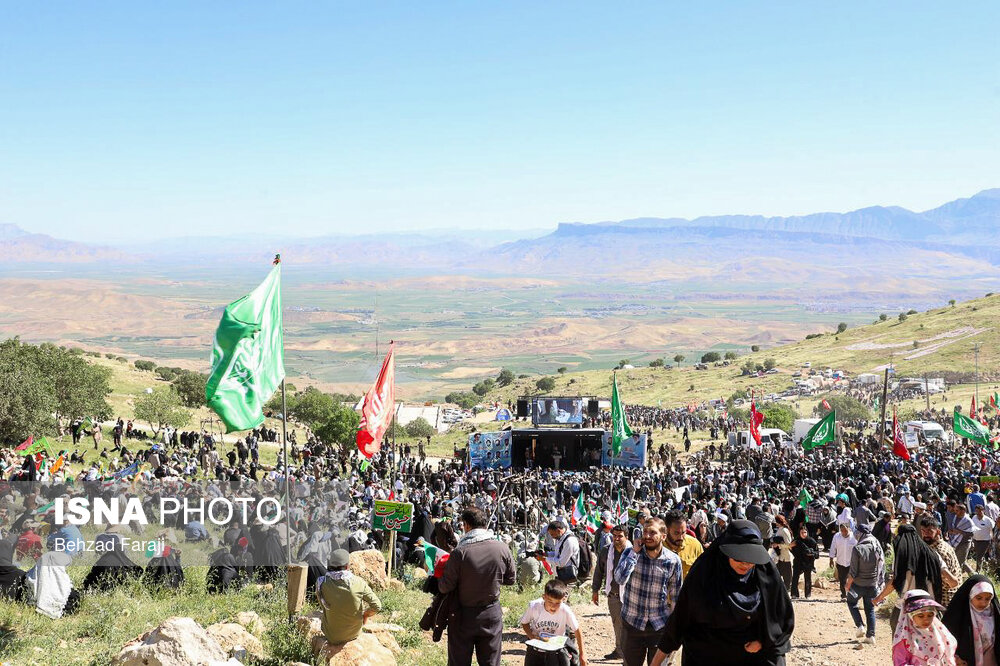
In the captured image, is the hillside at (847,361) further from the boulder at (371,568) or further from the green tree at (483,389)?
the boulder at (371,568)

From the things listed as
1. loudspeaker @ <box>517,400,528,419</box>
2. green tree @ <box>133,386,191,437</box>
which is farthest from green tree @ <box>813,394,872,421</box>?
green tree @ <box>133,386,191,437</box>

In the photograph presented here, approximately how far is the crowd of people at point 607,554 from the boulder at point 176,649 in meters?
1.01

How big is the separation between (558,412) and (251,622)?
30.7m

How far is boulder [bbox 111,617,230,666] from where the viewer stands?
671 centimetres

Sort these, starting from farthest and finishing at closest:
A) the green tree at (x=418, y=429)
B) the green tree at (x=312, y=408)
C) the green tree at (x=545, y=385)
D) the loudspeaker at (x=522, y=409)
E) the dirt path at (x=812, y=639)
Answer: the green tree at (x=545, y=385), the green tree at (x=418, y=429), the green tree at (x=312, y=408), the loudspeaker at (x=522, y=409), the dirt path at (x=812, y=639)

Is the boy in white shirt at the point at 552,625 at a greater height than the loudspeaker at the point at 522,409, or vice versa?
the boy in white shirt at the point at 552,625

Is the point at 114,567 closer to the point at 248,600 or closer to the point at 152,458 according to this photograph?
the point at 248,600

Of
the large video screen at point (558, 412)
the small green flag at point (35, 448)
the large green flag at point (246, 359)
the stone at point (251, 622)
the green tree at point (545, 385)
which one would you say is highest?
the large green flag at point (246, 359)

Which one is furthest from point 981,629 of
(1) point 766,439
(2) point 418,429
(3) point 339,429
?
(2) point 418,429

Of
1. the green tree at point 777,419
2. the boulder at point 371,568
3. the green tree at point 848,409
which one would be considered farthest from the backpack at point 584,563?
the green tree at point 848,409

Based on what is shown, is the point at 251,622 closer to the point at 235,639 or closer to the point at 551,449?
the point at 235,639

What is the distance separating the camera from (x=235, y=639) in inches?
316

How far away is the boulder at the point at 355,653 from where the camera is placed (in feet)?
24.5

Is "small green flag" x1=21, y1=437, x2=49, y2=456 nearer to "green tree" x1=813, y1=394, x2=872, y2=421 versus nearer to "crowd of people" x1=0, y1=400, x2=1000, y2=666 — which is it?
"crowd of people" x1=0, y1=400, x2=1000, y2=666
